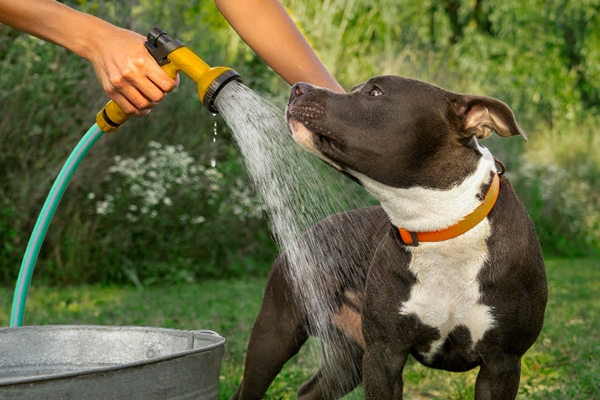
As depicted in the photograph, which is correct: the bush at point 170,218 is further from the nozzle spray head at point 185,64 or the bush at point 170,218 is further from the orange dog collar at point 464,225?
the nozzle spray head at point 185,64

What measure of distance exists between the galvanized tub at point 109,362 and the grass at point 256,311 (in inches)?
68.0

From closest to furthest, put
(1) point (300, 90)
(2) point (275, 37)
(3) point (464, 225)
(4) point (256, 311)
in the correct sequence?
(3) point (464, 225) → (1) point (300, 90) → (2) point (275, 37) → (4) point (256, 311)

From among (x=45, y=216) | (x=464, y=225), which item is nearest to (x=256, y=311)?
(x=45, y=216)

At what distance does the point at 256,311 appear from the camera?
6840mm

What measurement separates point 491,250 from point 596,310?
4.57 meters

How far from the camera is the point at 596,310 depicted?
7180 mm

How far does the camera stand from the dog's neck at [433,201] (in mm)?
3047

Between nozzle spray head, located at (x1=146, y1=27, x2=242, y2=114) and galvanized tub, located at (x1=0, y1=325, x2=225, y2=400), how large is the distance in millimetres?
711

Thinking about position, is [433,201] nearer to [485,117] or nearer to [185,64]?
[485,117]

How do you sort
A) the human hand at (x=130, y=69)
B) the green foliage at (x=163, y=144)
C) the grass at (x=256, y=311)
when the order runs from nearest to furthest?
the human hand at (x=130, y=69) → the grass at (x=256, y=311) → the green foliage at (x=163, y=144)

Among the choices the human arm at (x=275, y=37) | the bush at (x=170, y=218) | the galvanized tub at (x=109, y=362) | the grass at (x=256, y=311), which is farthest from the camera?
the bush at (x=170, y=218)

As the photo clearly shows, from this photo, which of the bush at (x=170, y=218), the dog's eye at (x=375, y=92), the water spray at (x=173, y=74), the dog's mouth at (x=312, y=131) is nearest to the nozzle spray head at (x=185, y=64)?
the water spray at (x=173, y=74)

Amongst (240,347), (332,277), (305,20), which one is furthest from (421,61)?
(332,277)

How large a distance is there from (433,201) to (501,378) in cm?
64
